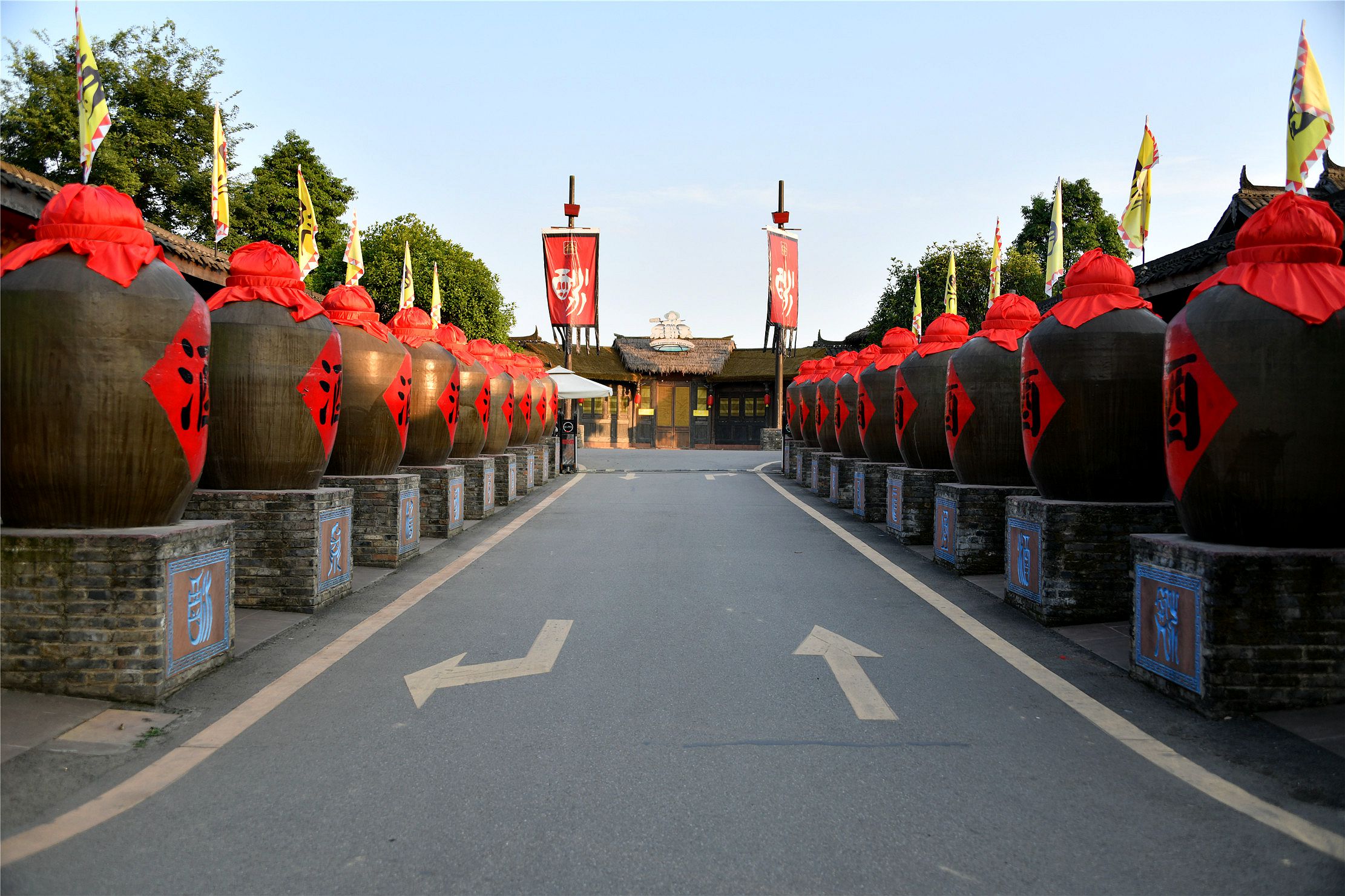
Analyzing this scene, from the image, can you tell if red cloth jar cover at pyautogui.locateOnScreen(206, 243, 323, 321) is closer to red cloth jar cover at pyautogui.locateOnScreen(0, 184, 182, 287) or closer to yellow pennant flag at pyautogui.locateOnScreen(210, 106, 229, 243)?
yellow pennant flag at pyautogui.locateOnScreen(210, 106, 229, 243)

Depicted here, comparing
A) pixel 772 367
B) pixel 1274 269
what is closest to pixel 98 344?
pixel 1274 269

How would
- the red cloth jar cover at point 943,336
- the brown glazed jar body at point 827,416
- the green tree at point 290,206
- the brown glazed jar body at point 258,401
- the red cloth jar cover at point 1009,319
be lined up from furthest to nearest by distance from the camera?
the green tree at point 290,206, the brown glazed jar body at point 827,416, the red cloth jar cover at point 943,336, the red cloth jar cover at point 1009,319, the brown glazed jar body at point 258,401

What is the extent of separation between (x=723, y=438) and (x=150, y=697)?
35.9 m

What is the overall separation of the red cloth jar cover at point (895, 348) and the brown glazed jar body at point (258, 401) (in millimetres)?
8215

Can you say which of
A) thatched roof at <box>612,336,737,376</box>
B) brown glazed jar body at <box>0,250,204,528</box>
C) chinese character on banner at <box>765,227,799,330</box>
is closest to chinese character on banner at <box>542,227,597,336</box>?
chinese character on banner at <box>765,227,799,330</box>

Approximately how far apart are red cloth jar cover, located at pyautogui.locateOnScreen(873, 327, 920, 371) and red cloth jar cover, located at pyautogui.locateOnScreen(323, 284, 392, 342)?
688 cm

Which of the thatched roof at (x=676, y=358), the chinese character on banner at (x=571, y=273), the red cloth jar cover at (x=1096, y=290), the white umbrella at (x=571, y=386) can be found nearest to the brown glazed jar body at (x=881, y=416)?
the red cloth jar cover at (x=1096, y=290)

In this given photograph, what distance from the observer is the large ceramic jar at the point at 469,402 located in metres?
12.5

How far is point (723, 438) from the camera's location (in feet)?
131

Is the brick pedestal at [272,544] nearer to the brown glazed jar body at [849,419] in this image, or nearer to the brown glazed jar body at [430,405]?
the brown glazed jar body at [430,405]

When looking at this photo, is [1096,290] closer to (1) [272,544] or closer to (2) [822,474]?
(1) [272,544]

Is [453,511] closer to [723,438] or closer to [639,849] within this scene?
[639,849]

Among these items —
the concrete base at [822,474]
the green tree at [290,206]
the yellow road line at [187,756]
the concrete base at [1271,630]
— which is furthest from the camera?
the green tree at [290,206]

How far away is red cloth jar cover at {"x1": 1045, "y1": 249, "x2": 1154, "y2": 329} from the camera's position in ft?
22.1
